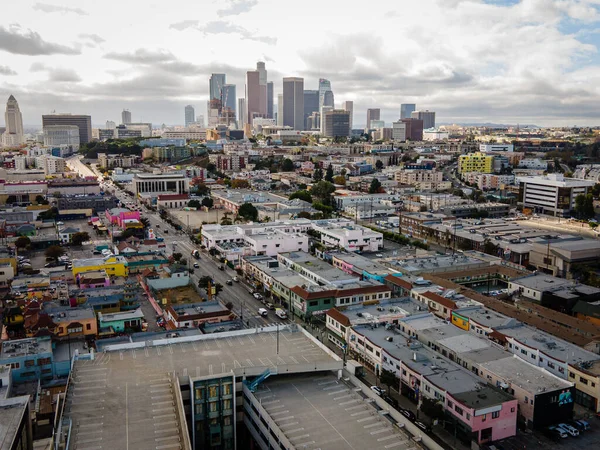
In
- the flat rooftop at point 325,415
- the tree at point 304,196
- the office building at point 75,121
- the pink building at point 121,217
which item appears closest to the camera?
the flat rooftop at point 325,415

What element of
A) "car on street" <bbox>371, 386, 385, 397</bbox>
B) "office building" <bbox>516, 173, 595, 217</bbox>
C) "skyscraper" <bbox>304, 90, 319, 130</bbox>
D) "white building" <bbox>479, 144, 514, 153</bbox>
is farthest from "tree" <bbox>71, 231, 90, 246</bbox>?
"skyscraper" <bbox>304, 90, 319, 130</bbox>

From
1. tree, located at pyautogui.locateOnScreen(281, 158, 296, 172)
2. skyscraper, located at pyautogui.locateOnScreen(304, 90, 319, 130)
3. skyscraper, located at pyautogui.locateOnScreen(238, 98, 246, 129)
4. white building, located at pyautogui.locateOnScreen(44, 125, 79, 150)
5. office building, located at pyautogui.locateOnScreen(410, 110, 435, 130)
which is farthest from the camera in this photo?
skyscraper, located at pyautogui.locateOnScreen(238, 98, 246, 129)

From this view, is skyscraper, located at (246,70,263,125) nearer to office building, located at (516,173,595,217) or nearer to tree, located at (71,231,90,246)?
office building, located at (516,173,595,217)

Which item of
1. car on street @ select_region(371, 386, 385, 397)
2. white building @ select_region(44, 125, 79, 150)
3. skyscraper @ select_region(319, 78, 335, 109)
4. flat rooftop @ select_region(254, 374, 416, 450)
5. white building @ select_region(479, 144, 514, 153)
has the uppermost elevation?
skyscraper @ select_region(319, 78, 335, 109)

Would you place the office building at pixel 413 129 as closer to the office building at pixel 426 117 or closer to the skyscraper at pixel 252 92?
the office building at pixel 426 117

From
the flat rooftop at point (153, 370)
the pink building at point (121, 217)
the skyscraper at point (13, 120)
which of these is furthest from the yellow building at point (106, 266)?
the skyscraper at point (13, 120)
